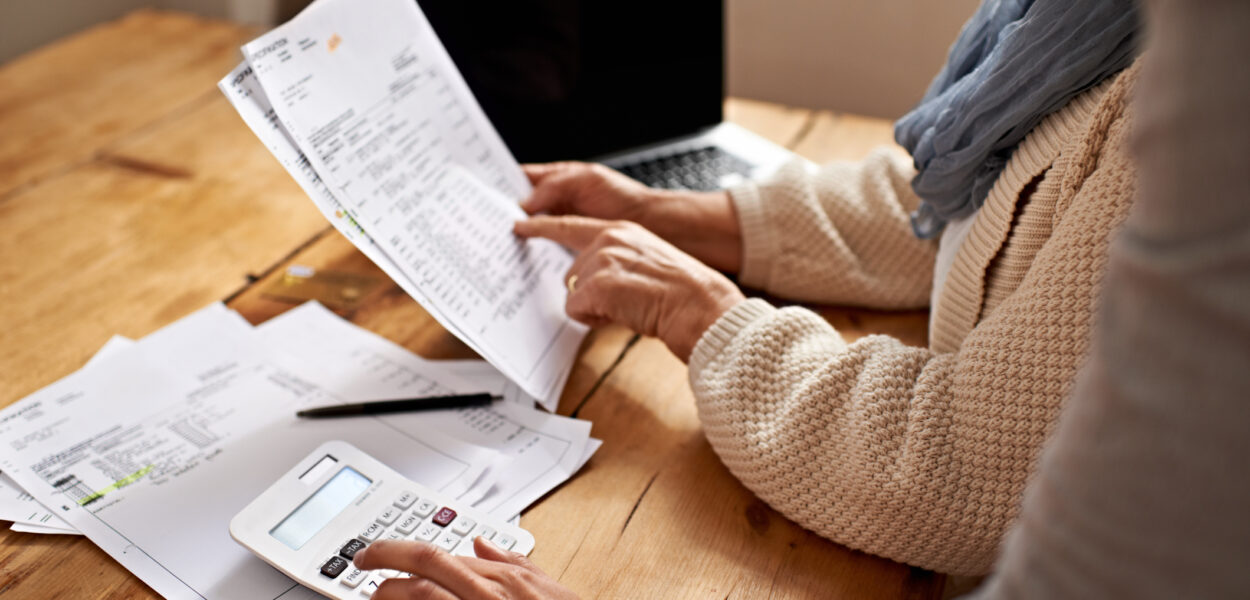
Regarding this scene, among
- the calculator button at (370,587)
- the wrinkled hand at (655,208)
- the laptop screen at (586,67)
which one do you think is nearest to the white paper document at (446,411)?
the calculator button at (370,587)

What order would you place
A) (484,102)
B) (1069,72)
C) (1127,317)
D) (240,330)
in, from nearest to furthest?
(1127,317) < (1069,72) < (240,330) < (484,102)

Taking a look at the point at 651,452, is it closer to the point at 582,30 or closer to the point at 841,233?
the point at 841,233

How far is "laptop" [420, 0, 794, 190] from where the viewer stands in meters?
0.99

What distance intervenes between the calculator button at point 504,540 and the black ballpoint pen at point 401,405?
156 mm

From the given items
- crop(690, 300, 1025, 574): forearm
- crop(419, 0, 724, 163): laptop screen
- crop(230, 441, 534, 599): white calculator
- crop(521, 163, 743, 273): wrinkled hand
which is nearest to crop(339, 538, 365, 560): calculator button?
crop(230, 441, 534, 599): white calculator

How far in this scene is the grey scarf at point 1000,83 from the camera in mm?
558

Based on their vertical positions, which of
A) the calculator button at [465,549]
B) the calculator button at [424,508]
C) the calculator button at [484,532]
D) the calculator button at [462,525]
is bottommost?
the calculator button at [484,532]

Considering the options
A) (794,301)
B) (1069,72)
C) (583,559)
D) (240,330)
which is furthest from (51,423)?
(1069,72)

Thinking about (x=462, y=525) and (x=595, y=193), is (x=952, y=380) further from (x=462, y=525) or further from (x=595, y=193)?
(x=595, y=193)

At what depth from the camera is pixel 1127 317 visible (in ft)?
0.93

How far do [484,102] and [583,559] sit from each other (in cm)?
59

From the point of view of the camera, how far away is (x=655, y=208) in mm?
916

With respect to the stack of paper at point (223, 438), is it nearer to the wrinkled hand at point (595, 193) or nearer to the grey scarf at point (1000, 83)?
the wrinkled hand at point (595, 193)

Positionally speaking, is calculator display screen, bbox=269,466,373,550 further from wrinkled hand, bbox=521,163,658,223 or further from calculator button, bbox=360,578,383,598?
wrinkled hand, bbox=521,163,658,223
